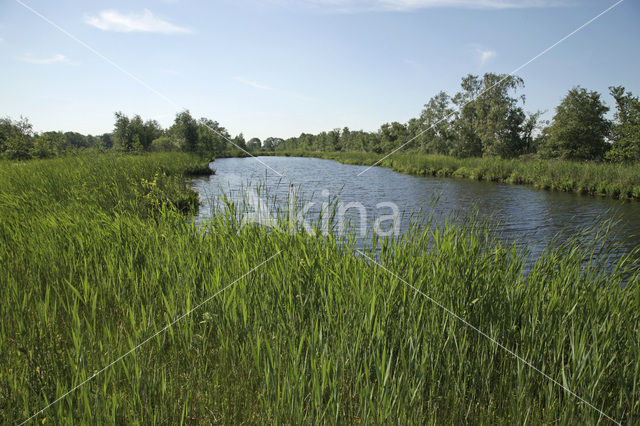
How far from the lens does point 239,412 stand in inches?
80.1

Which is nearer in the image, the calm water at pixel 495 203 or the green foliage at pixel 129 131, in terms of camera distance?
the calm water at pixel 495 203

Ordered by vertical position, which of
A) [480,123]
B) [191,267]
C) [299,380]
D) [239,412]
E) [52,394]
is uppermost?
[480,123]

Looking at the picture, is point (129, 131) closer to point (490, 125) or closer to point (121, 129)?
point (121, 129)

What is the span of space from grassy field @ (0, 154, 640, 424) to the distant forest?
11.6 m

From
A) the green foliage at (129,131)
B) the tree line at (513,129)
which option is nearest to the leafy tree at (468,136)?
the tree line at (513,129)

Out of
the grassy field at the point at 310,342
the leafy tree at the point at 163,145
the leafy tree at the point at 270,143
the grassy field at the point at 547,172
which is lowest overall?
the grassy field at the point at 310,342

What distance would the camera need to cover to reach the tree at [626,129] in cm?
2180

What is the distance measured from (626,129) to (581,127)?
3122mm

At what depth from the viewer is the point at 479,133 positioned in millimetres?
35594

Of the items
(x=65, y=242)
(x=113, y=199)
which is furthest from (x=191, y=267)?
(x=113, y=199)

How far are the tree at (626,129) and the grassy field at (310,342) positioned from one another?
2551cm

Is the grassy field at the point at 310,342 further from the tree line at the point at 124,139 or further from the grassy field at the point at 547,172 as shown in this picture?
the grassy field at the point at 547,172

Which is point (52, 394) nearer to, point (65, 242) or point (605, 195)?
point (65, 242)

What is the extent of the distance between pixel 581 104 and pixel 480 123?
1069 cm
